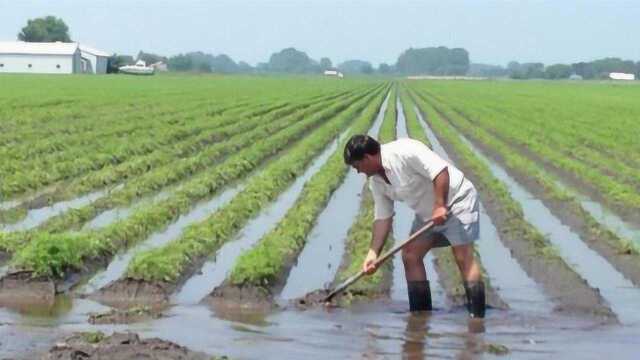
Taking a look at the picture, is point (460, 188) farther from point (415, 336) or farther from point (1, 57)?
point (1, 57)

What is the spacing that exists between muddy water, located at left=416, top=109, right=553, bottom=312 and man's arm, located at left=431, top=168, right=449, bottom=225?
1594 millimetres

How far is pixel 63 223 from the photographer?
12195 mm

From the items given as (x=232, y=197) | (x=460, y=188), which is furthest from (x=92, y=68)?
(x=460, y=188)

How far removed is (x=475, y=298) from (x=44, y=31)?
133 meters

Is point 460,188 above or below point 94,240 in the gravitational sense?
above

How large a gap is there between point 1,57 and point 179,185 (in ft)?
315

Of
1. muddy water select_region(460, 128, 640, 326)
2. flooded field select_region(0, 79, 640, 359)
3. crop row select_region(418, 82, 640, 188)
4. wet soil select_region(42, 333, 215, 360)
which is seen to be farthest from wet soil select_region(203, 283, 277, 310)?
crop row select_region(418, 82, 640, 188)

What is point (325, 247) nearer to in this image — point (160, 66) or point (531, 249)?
point (531, 249)

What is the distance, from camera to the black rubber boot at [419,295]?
838 centimetres

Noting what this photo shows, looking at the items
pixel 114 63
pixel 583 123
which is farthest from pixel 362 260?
pixel 114 63

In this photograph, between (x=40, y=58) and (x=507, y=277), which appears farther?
(x=40, y=58)

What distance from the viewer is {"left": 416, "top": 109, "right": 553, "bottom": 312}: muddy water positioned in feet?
30.1

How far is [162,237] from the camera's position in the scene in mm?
11766

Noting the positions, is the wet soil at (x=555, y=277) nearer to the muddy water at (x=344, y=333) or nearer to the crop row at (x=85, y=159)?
the muddy water at (x=344, y=333)
